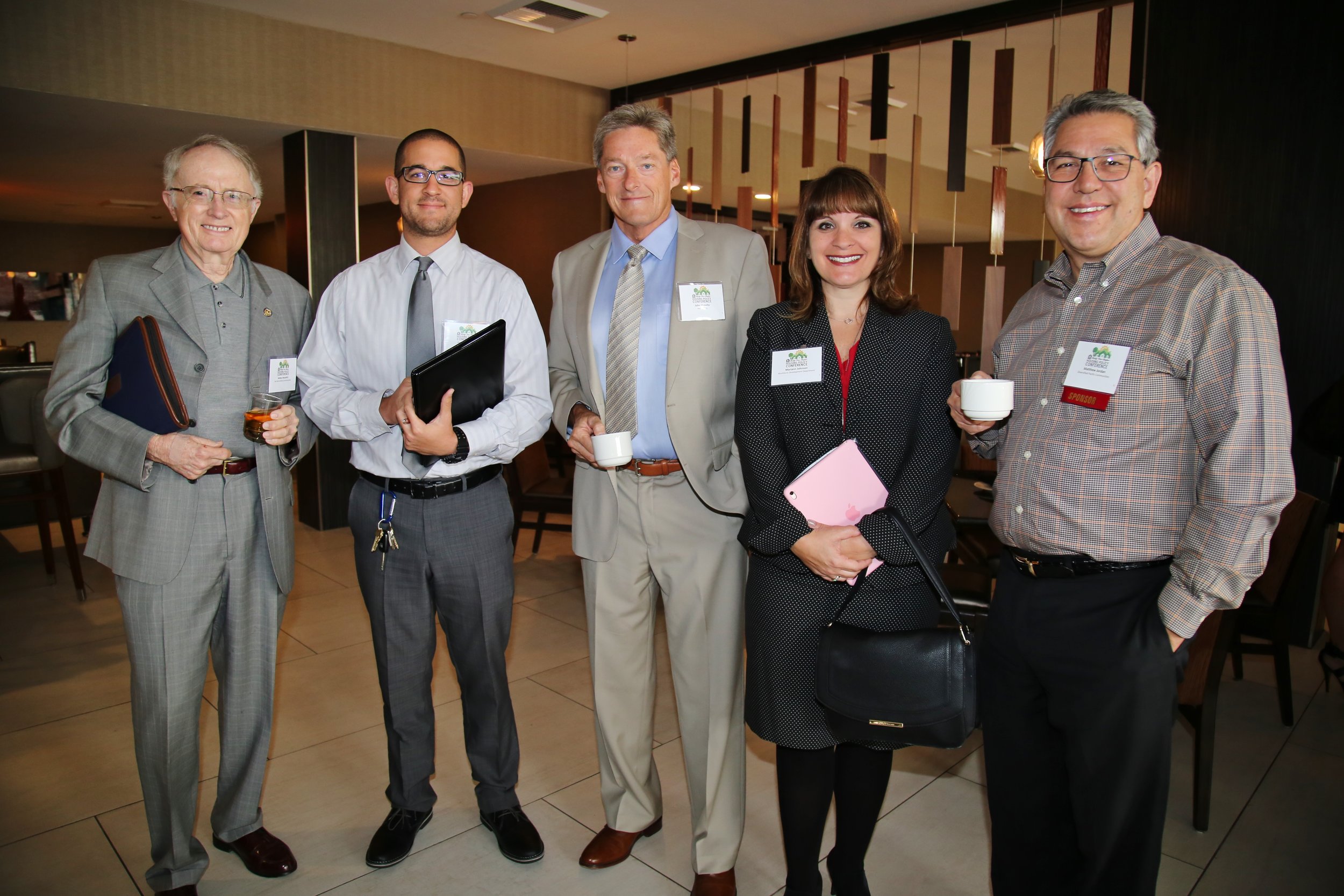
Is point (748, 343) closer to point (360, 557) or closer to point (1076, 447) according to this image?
point (1076, 447)

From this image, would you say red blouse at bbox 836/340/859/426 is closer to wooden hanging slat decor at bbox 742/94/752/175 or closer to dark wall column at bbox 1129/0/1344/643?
dark wall column at bbox 1129/0/1344/643

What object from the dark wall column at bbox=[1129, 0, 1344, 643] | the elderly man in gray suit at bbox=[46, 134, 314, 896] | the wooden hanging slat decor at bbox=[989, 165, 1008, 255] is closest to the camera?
the elderly man in gray suit at bbox=[46, 134, 314, 896]

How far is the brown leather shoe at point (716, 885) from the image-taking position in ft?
7.21

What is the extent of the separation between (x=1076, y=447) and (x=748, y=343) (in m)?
0.76

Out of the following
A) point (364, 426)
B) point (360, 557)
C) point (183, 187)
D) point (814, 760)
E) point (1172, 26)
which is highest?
point (1172, 26)

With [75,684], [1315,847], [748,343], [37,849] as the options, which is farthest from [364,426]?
[1315,847]

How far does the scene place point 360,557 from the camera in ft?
7.87

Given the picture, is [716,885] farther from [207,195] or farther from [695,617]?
[207,195]

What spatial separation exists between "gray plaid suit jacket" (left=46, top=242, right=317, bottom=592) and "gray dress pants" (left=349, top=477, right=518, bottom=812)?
445 millimetres

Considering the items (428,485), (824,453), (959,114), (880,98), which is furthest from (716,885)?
(880,98)

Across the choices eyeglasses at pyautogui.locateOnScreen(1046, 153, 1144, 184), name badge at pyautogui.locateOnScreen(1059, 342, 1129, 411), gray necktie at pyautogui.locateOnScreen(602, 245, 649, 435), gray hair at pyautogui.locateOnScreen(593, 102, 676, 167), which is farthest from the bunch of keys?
eyeglasses at pyautogui.locateOnScreen(1046, 153, 1144, 184)

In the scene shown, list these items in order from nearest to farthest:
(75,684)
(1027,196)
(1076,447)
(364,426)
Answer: (1076,447) → (364,426) → (75,684) → (1027,196)

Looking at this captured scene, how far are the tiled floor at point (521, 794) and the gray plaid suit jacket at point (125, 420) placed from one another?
3.22 feet

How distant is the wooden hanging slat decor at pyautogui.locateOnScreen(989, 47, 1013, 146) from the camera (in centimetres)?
534
